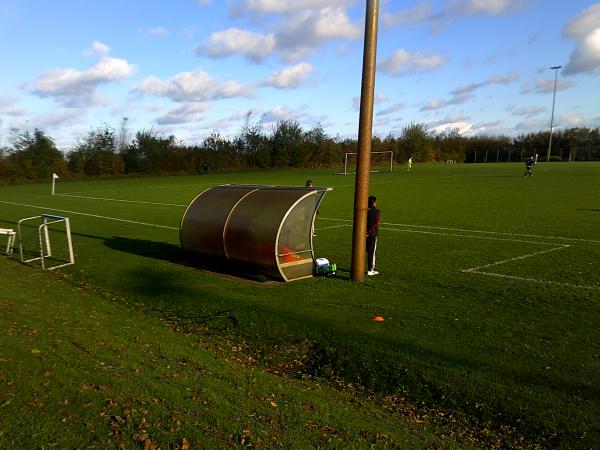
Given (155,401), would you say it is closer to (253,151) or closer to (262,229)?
(262,229)

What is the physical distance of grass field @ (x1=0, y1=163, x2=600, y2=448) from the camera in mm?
5488

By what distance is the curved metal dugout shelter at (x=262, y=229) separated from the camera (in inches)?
412

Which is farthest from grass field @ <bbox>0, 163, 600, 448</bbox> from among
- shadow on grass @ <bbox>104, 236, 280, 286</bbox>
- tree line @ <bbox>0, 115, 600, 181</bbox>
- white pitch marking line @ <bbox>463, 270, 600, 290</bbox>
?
tree line @ <bbox>0, 115, 600, 181</bbox>

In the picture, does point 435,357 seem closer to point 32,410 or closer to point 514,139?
point 32,410

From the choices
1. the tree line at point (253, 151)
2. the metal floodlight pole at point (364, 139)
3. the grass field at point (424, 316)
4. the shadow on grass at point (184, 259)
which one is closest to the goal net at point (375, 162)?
the tree line at point (253, 151)

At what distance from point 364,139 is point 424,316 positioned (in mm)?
3779

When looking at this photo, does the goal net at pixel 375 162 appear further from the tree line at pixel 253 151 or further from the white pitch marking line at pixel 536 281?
the white pitch marking line at pixel 536 281

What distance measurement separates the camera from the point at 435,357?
6.55m

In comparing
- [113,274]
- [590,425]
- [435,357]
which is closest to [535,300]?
[435,357]

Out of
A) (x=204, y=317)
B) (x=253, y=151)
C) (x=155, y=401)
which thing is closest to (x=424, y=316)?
(x=204, y=317)

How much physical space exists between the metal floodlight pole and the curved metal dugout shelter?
88cm

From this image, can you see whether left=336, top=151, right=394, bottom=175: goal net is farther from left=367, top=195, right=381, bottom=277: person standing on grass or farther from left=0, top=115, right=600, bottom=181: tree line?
left=367, top=195, right=381, bottom=277: person standing on grass

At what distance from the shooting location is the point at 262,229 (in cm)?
1053

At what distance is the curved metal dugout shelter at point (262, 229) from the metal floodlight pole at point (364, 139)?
0.88 meters
